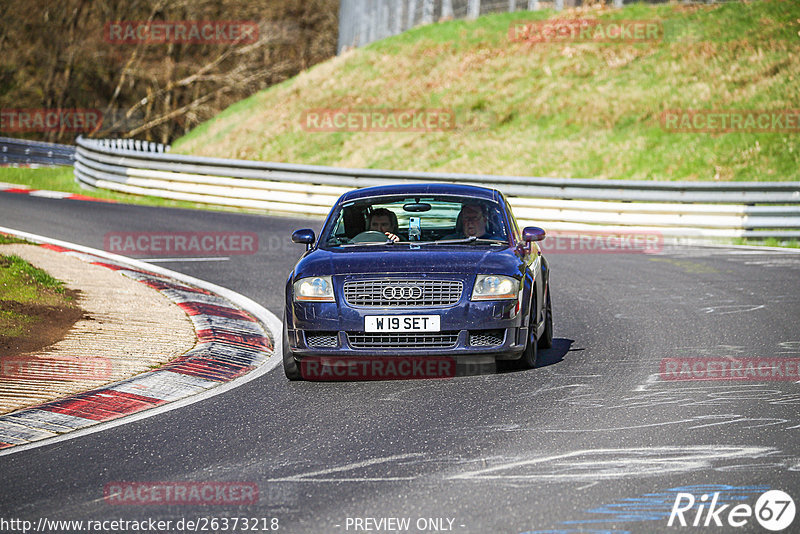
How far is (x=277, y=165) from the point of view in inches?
943

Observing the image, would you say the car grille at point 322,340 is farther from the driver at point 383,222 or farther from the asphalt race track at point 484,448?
the driver at point 383,222

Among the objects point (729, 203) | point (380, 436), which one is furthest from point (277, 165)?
point (380, 436)

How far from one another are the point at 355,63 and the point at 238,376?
1405 inches

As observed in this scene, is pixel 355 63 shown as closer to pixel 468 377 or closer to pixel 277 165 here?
pixel 277 165

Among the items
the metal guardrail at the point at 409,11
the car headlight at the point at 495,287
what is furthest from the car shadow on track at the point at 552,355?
the metal guardrail at the point at 409,11

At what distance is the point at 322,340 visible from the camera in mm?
8305

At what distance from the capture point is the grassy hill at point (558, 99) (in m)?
27.7
